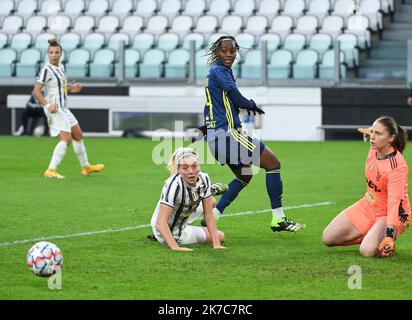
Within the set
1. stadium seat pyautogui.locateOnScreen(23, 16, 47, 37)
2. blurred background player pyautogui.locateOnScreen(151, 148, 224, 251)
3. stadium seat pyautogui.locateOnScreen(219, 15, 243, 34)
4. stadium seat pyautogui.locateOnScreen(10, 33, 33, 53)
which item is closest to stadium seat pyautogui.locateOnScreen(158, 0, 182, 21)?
stadium seat pyautogui.locateOnScreen(219, 15, 243, 34)

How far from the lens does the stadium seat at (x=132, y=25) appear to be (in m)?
29.5

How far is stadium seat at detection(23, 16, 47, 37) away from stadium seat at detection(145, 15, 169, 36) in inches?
120

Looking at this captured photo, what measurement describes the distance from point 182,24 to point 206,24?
722 mm

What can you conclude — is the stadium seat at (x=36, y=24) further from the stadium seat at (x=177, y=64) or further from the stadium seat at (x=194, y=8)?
the stadium seat at (x=177, y=64)

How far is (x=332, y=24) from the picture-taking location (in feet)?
90.5

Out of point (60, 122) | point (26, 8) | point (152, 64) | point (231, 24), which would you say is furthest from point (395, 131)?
point (26, 8)

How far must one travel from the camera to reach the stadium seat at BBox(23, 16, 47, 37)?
30.3 meters

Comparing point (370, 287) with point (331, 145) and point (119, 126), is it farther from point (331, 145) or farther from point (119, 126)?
point (119, 126)

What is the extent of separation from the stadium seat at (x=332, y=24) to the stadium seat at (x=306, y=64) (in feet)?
4.89

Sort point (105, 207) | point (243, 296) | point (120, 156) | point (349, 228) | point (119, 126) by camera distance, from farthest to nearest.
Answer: point (119, 126), point (120, 156), point (105, 207), point (349, 228), point (243, 296)

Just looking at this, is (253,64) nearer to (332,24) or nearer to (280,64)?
(280,64)

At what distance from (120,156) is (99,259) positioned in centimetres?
1265
